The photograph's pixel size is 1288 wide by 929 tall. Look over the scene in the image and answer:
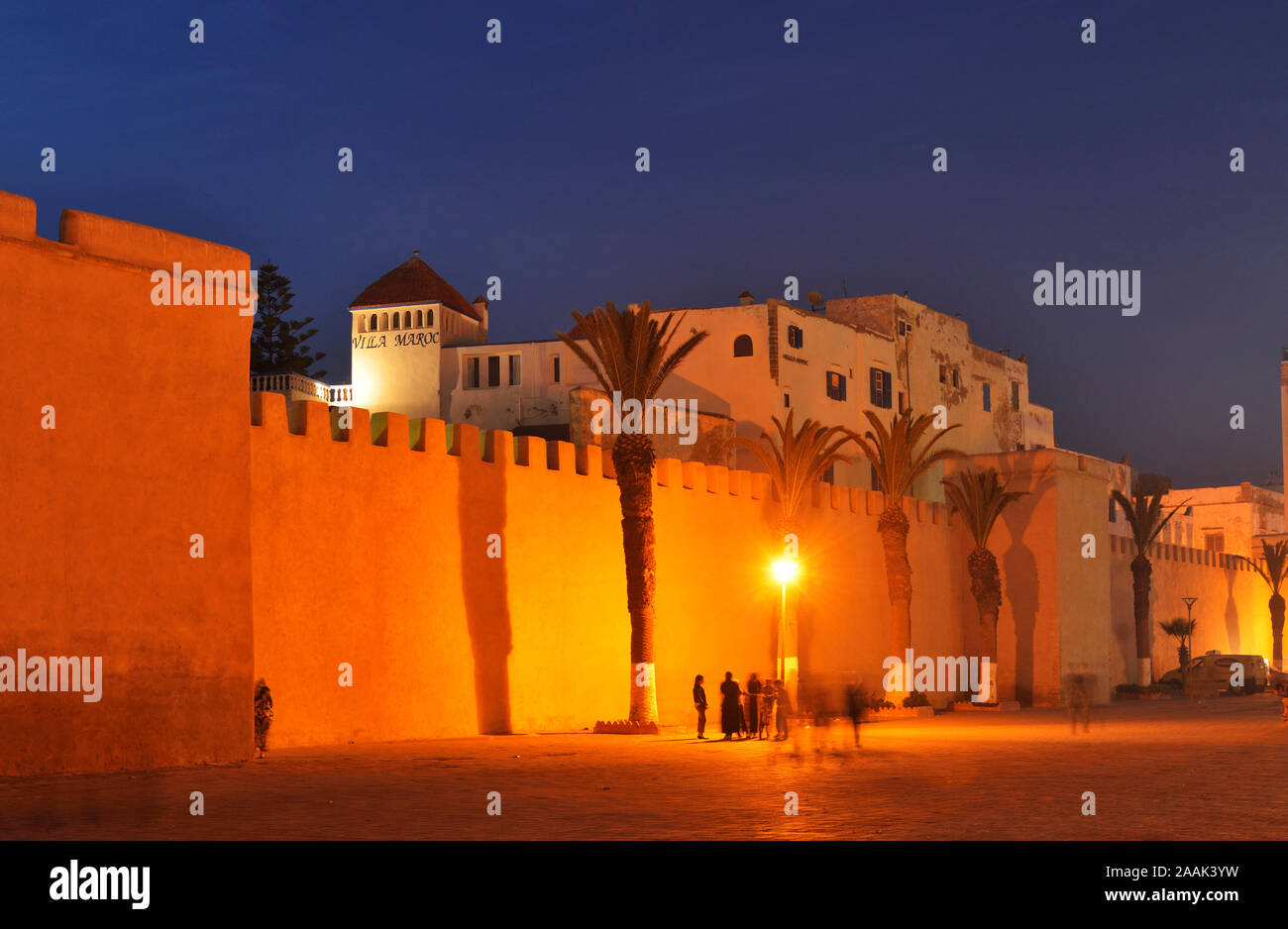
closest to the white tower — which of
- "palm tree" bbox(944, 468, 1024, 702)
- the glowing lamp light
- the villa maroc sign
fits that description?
the villa maroc sign

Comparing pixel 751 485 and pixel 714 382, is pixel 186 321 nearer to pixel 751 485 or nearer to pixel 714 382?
pixel 751 485

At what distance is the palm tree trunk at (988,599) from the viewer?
37469 millimetres

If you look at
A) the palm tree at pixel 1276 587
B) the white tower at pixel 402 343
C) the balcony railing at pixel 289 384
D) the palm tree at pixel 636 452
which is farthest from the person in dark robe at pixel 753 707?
the palm tree at pixel 1276 587

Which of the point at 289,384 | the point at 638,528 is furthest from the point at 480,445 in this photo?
the point at 289,384

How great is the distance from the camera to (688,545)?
2962cm

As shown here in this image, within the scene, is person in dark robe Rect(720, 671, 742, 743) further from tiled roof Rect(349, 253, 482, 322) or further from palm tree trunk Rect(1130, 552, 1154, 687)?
tiled roof Rect(349, 253, 482, 322)

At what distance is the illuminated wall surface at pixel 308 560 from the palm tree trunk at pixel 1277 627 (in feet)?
72.5

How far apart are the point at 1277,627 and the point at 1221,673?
49.9 ft

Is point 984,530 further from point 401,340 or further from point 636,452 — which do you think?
point 401,340

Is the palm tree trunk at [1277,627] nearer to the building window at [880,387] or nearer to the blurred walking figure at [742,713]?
the building window at [880,387]

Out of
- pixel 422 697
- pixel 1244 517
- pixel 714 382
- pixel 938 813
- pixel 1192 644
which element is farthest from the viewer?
pixel 1244 517

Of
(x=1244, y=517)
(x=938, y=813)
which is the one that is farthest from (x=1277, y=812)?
(x=1244, y=517)

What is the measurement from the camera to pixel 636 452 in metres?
25.0
